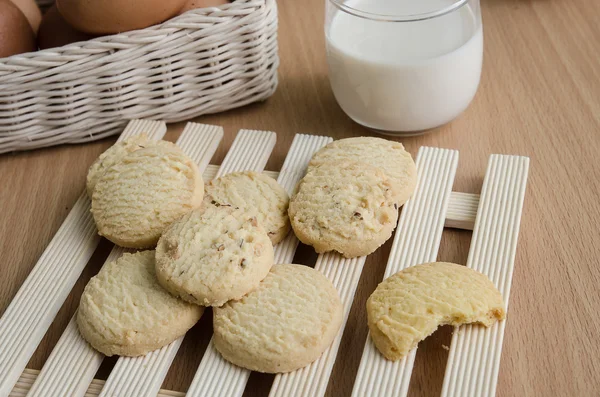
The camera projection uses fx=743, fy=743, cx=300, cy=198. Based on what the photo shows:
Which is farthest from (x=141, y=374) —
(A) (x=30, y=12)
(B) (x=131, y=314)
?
(A) (x=30, y=12)

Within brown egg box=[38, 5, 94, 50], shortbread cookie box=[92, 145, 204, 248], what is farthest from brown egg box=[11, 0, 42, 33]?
shortbread cookie box=[92, 145, 204, 248]

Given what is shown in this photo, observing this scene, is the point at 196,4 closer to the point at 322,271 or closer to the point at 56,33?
the point at 56,33

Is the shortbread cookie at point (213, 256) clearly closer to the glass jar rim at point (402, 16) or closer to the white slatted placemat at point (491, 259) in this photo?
the white slatted placemat at point (491, 259)

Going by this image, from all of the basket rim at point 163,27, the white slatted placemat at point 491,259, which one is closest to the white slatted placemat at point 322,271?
the white slatted placemat at point 491,259

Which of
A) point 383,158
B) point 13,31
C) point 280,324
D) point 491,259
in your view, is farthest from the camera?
point 13,31

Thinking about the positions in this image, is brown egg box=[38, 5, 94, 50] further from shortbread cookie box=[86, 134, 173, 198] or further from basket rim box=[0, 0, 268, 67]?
shortbread cookie box=[86, 134, 173, 198]

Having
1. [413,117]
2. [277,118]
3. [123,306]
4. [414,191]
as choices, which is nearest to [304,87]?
[277,118]

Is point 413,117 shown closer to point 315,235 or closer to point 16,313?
point 315,235
